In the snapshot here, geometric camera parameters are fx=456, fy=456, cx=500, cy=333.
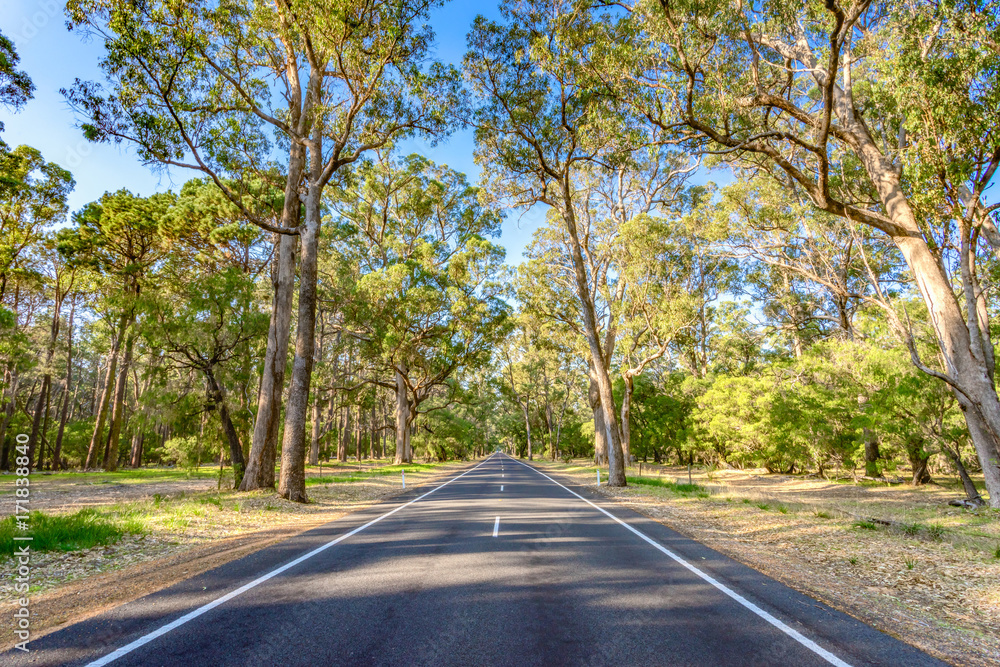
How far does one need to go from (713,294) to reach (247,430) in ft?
81.5

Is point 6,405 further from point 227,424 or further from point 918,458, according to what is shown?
point 918,458

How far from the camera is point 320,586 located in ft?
16.0

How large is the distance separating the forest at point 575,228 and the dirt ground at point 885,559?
4.20 meters

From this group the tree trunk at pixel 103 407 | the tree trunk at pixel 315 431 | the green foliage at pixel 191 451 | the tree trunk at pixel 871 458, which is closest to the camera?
the green foliage at pixel 191 451

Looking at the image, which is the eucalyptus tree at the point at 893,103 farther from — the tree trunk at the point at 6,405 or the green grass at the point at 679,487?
the tree trunk at the point at 6,405

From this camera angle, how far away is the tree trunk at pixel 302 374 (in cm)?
1317

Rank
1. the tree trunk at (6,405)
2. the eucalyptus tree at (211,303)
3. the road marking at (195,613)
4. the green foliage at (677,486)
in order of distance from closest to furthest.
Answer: the road marking at (195,613)
the eucalyptus tree at (211,303)
the green foliage at (677,486)
the tree trunk at (6,405)

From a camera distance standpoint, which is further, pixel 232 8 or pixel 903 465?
pixel 903 465

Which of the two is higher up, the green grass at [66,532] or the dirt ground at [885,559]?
the green grass at [66,532]

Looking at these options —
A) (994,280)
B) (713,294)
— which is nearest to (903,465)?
(713,294)

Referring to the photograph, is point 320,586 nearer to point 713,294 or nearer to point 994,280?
point 994,280

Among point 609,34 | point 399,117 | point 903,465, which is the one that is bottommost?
point 903,465

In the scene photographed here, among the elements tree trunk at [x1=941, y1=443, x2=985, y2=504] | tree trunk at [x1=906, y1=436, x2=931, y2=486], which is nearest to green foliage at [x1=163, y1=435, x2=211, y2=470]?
tree trunk at [x1=941, y1=443, x2=985, y2=504]

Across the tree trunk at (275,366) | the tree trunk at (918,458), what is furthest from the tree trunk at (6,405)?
the tree trunk at (918,458)
